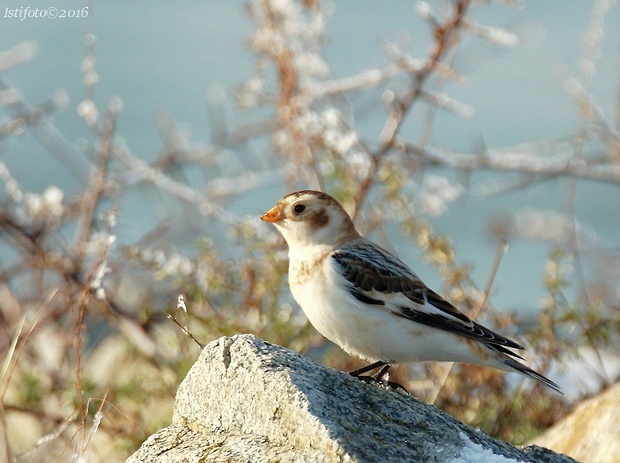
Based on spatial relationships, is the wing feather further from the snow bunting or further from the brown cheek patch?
the brown cheek patch

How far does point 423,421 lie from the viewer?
312cm

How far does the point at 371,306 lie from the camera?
4344 millimetres

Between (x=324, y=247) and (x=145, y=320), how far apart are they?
1980 mm

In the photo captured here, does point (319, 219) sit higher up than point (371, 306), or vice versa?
point (319, 219)

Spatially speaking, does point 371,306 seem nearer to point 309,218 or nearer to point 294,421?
point 309,218

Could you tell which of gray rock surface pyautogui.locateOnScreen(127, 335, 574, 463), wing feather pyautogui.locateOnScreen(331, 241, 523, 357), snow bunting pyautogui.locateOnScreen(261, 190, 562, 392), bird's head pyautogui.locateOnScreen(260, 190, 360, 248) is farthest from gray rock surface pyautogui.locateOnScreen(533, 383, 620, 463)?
bird's head pyautogui.locateOnScreen(260, 190, 360, 248)

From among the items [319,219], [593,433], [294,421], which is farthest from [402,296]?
[294,421]

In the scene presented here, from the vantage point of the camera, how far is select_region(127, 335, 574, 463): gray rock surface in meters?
2.81

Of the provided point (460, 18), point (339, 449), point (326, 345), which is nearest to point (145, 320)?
point (326, 345)

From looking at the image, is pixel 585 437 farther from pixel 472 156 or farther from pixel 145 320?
pixel 472 156

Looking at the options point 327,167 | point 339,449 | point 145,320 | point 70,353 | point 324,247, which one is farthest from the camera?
point 70,353

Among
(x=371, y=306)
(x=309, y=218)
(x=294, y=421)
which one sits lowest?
(x=294, y=421)

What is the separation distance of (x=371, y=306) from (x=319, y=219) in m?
0.56

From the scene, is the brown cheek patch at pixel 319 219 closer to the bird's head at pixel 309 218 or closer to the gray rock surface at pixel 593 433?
the bird's head at pixel 309 218
